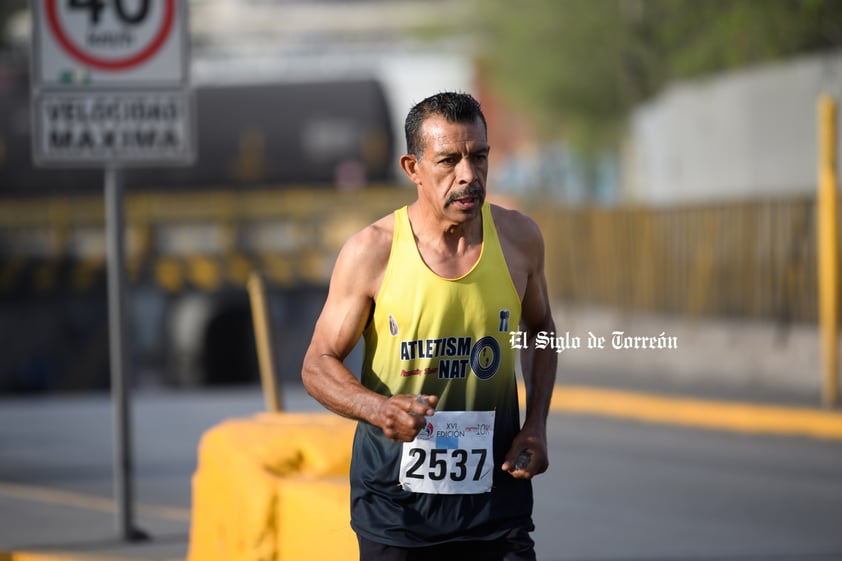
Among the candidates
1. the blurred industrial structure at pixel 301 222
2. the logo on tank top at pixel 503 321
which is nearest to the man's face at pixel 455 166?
the logo on tank top at pixel 503 321

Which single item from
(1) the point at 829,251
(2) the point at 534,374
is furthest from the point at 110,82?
(1) the point at 829,251

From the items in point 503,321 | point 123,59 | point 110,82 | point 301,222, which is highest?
point 123,59

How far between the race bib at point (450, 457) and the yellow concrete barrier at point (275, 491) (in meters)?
1.28

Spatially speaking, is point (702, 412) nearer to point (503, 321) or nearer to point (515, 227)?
point (515, 227)

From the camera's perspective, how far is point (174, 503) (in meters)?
10.8

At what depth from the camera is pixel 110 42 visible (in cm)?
858

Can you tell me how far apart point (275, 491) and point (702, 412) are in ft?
30.8

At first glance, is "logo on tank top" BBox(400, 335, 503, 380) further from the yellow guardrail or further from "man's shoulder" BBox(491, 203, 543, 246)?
the yellow guardrail

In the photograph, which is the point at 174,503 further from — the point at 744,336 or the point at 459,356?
the point at 744,336

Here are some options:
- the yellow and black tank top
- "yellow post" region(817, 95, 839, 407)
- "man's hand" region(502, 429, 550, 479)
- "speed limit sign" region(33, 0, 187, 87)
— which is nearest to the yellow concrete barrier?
the yellow and black tank top

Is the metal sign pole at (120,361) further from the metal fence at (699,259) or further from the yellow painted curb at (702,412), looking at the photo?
the metal fence at (699,259)

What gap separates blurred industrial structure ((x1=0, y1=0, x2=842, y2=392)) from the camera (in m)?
18.4

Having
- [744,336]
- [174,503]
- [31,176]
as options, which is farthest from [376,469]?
[31,176]

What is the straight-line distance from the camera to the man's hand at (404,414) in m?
4.21
